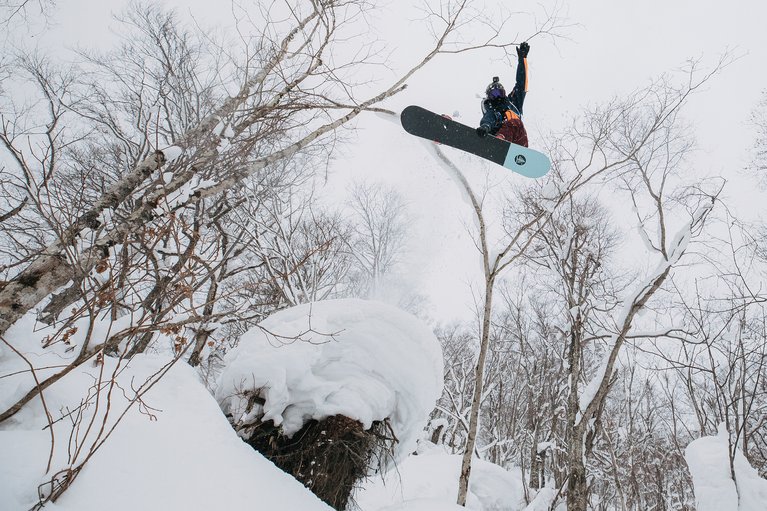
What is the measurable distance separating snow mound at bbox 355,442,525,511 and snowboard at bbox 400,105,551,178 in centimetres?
508

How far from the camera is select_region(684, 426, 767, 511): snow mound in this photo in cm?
387

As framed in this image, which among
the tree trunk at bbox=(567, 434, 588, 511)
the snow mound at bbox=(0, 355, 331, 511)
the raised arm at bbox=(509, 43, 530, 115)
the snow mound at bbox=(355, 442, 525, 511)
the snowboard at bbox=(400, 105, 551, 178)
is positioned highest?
the raised arm at bbox=(509, 43, 530, 115)

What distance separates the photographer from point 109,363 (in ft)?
7.76

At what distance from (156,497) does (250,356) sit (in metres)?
1.35

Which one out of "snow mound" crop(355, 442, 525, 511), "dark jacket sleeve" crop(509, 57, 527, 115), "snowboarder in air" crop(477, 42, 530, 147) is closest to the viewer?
"dark jacket sleeve" crop(509, 57, 527, 115)

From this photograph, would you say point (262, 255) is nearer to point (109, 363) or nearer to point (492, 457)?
point (109, 363)

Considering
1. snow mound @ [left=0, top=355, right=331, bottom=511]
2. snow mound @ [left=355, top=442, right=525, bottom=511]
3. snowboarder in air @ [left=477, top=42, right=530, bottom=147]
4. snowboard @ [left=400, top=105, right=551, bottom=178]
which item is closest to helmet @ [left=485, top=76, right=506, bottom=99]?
snowboarder in air @ [left=477, top=42, right=530, bottom=147]

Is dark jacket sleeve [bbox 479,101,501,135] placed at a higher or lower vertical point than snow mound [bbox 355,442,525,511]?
higher

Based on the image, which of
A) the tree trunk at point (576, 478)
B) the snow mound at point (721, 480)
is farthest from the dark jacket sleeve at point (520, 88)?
Answer: the snow mound at point (721, 480)

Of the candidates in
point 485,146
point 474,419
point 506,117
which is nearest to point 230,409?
point 474,419

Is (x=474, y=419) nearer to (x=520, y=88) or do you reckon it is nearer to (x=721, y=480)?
(x=721, y=480)

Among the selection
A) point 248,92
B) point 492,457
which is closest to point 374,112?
point 248,92

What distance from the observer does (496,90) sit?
499 centimetres

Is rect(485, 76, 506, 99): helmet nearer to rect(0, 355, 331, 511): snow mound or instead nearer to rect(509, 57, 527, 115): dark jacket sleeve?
rect(509, 57, 527, 115): dark jacket sleeve
